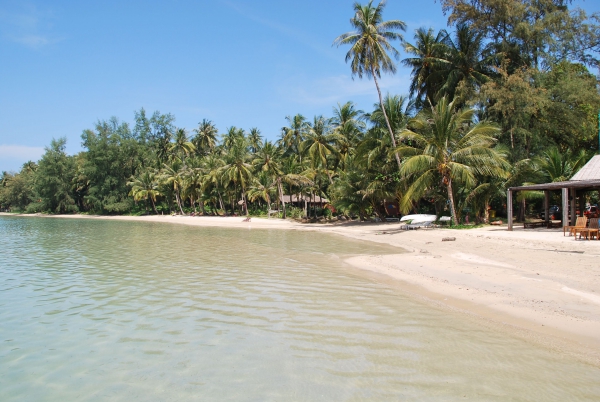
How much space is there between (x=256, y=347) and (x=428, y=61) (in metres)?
28.9

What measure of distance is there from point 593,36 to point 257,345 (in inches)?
1180

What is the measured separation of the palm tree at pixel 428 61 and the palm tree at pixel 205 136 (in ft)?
129

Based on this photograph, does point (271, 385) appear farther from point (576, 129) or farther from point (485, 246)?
point (576, 129)

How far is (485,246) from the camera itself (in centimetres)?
1449

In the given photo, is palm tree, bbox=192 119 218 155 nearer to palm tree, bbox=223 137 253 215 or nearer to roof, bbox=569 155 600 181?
palm tree, bbox=223 137 253 215

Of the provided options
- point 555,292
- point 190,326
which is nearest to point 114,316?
point 190,326

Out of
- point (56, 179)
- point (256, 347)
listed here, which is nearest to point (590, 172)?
point (256, 347)

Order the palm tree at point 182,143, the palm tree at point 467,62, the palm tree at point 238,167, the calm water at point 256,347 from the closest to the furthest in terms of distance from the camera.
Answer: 1. the calm water at point 256,347
2. the palm tree at point 467,62
3. the palm tree at point 238,167
4. the palm tree at point 182,143

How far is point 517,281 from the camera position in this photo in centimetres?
869

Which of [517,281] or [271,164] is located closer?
[517,281]

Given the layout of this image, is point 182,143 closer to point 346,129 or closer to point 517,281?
point 346,129

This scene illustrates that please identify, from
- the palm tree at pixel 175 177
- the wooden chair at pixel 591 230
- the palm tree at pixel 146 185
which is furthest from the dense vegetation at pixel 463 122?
the palm tree at pixel 146 185

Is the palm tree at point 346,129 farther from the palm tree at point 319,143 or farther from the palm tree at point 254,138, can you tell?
the palm tree at point 254,138

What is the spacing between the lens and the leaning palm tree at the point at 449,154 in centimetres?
2039
